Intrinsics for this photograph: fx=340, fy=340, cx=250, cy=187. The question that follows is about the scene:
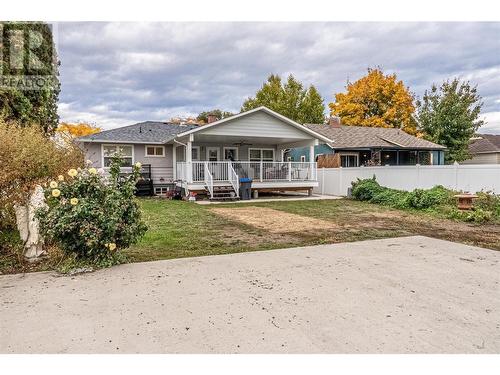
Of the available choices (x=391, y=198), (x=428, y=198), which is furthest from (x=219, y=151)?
(x=428, y=198)

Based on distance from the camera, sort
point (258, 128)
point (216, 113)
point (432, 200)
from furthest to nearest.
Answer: point (216, 113), point (258, 128), point (432, 200)

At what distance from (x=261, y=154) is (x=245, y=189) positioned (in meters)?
5.20

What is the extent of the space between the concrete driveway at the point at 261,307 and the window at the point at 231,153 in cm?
1502

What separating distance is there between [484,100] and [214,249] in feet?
98.9

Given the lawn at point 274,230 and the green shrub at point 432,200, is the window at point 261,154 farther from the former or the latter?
the lawn at point 274,230

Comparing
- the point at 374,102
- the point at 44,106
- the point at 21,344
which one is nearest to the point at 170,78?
the point at 44,106

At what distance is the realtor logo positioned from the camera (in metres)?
9.94

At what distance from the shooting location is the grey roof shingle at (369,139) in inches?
914

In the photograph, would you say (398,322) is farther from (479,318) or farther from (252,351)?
(252,351)

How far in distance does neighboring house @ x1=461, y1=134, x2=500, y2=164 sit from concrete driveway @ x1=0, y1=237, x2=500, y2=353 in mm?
34003

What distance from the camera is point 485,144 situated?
3478cm

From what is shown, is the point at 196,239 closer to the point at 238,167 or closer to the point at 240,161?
the point at 238,167

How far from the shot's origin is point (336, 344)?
2.61m

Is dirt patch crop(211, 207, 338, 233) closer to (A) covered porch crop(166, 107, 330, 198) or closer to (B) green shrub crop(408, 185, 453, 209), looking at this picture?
(B) green shrub crop(408, 185, 453, 209)
